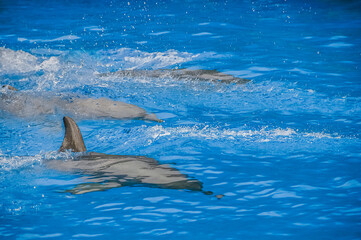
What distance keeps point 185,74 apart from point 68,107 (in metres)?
2.37

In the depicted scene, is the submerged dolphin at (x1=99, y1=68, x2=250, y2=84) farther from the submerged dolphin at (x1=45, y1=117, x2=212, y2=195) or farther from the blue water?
the submerged dolphin at (x1=45, y1=117, x2=212, y2=195)

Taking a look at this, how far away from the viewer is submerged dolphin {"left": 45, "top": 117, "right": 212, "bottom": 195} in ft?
16.1

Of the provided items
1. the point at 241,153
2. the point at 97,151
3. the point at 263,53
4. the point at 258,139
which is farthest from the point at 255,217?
the point at 263,53

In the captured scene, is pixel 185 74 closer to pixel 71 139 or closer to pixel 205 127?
pixel 205 127

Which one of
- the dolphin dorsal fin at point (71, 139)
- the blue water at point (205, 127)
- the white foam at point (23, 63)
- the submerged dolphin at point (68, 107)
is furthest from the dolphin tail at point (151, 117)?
the white foam at point (23, 63)

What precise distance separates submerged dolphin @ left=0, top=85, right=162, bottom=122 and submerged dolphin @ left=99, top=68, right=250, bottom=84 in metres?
1.44

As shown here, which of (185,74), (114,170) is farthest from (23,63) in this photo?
(114,170)

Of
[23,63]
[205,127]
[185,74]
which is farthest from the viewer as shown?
[23,63]

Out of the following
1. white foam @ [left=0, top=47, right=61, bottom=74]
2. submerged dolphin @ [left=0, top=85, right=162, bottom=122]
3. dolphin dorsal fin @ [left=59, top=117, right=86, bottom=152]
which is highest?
white foam @ [left=0, top=47, right=61, bottom=74]

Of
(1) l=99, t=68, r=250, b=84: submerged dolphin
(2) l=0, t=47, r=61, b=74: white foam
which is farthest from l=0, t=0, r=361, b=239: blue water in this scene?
(1) l=99, t=68, r=250, b=84: submerged dolphin

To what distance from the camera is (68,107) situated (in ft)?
24.7

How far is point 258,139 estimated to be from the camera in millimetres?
6227

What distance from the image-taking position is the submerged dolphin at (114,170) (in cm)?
492

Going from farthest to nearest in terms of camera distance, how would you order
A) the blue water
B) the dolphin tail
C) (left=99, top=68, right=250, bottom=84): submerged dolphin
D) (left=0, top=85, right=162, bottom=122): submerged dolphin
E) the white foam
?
the white foam, (left=99, top=68, right=250, bottom=84): submerged dolphin, (left=0, top=85, right=162, bottom=122): submerged dolphin, the dolphin tail, the blue water
